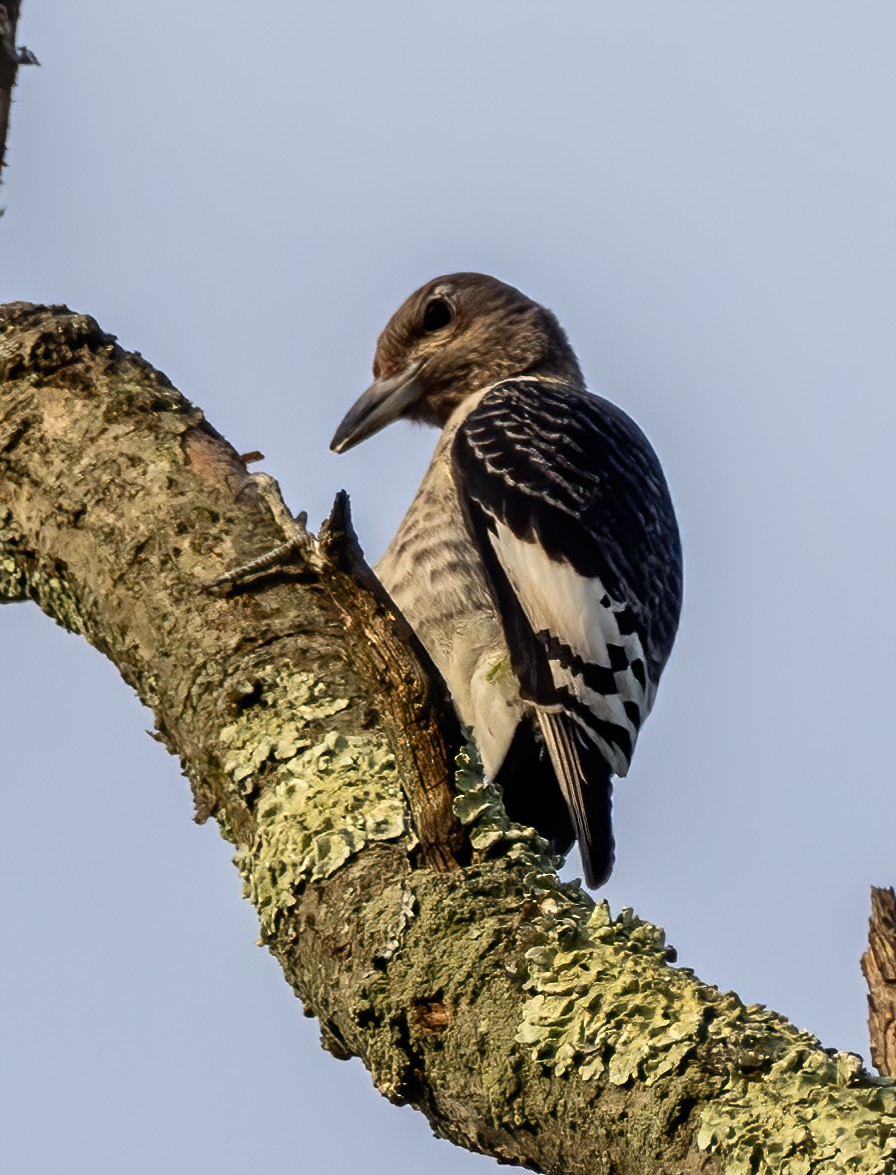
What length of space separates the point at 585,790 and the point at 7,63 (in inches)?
111

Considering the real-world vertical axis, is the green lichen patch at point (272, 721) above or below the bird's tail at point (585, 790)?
below

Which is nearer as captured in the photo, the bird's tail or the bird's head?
the bird's tail

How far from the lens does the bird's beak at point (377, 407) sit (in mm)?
7363

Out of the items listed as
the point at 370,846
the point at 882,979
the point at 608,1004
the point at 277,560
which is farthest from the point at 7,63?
the point at 882,979

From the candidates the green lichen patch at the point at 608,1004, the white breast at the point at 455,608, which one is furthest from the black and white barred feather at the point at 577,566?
the green lichen patch at the point at 608,1004

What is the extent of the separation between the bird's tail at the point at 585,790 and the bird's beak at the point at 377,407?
2.39 meters

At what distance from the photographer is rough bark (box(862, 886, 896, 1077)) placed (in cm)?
364

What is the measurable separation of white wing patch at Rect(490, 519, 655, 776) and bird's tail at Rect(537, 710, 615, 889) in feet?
0.21

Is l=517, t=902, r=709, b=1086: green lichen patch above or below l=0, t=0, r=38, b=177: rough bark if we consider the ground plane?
below

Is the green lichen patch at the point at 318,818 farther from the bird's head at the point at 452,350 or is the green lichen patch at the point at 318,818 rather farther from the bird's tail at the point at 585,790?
the bird's head at the point at 452,350

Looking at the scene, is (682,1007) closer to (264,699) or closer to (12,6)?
(264,699)

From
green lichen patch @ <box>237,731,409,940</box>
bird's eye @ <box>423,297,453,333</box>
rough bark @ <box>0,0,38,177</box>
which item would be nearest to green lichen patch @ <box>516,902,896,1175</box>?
green lichen patch @ <box>237,731,409,940</box>

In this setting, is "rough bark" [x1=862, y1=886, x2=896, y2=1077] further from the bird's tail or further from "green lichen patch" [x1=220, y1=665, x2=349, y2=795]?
"green lichen patch" [x1=220, y1=665, x2=349, y2=795]

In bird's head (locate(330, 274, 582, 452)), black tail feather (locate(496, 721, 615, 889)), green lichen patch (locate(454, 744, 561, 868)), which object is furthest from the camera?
bird's head (locate(330, 274, 582, 452))
